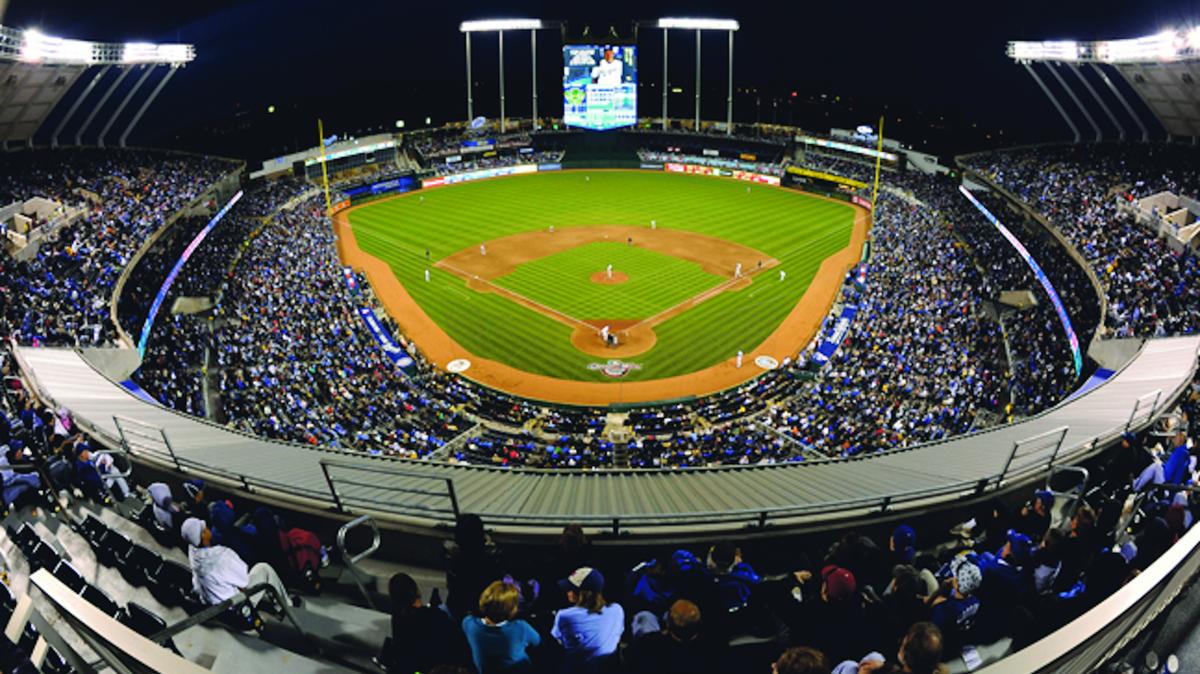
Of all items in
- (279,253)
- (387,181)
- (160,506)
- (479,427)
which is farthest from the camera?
(387,181)

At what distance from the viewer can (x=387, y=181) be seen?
58719 mm

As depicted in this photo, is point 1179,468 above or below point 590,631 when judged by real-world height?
below

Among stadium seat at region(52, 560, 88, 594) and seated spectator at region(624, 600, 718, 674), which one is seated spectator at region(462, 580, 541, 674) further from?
stadium seat at region(52, 560, 88, 594)

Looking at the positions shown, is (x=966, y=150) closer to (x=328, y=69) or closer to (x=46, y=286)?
(x=46, y=286)

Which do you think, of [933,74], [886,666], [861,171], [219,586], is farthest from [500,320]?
[933,74]

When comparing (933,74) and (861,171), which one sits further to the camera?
(933,74)

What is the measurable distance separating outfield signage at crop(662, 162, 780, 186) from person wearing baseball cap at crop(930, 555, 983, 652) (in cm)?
5847

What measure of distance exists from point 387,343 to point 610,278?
1410cm

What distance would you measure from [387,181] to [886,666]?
5985 centimetres

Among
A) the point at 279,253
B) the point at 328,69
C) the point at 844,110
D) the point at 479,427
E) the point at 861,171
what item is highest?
the point at 328,69

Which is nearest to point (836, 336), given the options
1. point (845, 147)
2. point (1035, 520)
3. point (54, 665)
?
point (1035, 520)

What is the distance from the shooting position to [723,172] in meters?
64.6

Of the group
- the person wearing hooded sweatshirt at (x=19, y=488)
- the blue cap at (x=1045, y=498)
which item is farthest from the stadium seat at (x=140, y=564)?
the blue cap at (x=1045, y=498)

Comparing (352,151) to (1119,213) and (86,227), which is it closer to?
(86,227)
